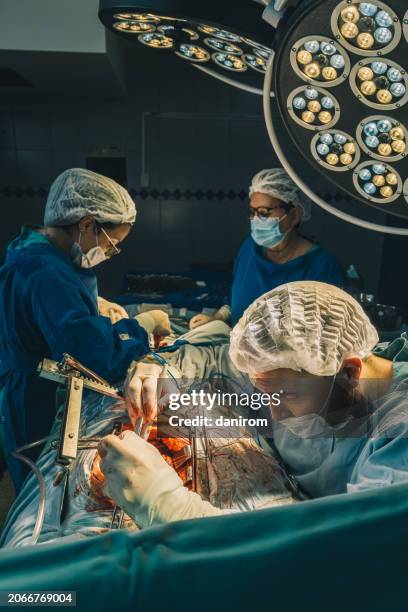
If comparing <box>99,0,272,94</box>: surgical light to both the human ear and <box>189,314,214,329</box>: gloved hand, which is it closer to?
the human ear

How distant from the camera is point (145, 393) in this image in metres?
1.61

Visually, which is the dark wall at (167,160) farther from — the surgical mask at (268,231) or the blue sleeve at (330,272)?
the blue sleeve at (330,272)

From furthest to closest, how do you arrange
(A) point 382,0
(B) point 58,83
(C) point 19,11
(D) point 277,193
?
(B) point 58,83 → (C) point 19,11 → (D) point 277,193 → (A) point 382,0

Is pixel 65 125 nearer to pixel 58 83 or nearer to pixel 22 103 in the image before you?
pixel 22 103

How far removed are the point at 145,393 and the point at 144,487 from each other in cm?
53

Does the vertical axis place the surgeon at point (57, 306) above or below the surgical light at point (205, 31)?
below

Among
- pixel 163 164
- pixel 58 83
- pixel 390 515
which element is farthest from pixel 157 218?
pixel 390 515

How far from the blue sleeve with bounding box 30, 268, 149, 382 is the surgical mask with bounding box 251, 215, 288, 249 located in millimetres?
1159

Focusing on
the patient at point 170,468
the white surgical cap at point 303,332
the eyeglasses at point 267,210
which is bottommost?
the patient at point 170,468

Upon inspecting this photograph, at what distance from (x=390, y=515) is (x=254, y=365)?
723 millimetres

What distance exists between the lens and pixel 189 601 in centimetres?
Answer: 59

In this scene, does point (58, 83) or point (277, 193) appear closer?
point (277, 193)

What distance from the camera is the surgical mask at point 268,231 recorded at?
278 cm

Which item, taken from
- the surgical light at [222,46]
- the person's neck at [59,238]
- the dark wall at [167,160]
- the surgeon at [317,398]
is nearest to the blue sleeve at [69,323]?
the person's neck at [59,238]
